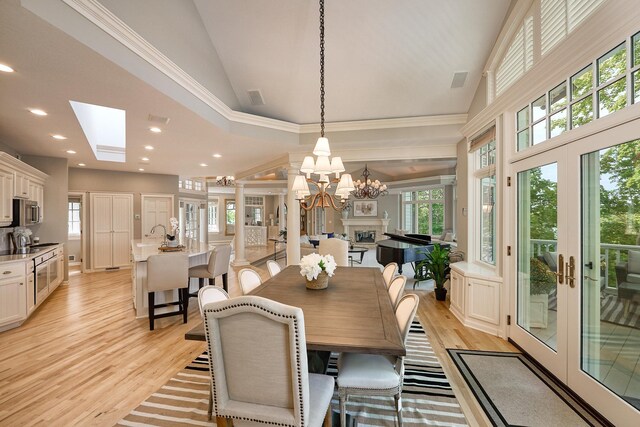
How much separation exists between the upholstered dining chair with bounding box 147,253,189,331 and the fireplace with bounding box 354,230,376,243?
913 centimetres

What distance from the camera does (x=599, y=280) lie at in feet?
6.51

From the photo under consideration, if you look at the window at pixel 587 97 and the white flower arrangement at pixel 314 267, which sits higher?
the window at pixel 587 97

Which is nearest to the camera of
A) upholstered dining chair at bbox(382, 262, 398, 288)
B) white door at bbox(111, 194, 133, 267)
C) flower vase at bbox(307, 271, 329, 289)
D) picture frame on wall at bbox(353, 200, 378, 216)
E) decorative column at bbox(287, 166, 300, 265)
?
flower vase at bbox(307, 271, 329, 289)

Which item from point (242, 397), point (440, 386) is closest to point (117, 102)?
point (242, 397)

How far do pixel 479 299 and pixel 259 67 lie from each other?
4.20 m

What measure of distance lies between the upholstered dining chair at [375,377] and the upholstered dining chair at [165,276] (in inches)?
103

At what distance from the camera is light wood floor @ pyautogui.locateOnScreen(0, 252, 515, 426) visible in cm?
203

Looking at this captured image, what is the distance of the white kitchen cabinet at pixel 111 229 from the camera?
6.96 metres

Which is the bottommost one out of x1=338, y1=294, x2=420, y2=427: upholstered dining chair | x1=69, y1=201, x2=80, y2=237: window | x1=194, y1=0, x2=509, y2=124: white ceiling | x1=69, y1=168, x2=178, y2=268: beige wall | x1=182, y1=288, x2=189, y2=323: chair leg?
x1=182, y1=288, x2=189, y2=323: chair leg

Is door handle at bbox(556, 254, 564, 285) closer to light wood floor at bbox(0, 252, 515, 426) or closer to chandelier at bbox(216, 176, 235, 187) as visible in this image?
light wood floor at bbox(0, 252, 515, 426)

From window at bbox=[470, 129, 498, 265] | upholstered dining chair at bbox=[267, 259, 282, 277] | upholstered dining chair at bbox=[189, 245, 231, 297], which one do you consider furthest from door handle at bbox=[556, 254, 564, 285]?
upholstered dining chair at bbox=[189, 245, 231, 297]

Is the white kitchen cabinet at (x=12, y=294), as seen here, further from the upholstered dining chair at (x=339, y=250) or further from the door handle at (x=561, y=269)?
the door handle at (x=561, y=269)

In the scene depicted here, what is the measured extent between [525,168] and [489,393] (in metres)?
2.10

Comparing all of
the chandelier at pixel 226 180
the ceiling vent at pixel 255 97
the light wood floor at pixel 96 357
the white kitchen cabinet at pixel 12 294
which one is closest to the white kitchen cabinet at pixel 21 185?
the white kitchen cabinet at pixel 12 294
